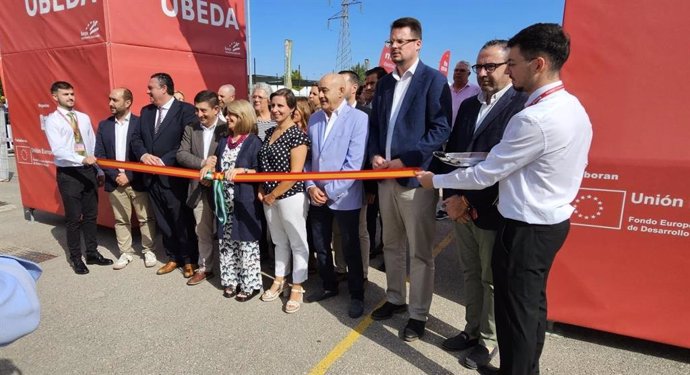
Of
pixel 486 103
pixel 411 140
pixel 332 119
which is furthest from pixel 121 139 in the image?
pixel 486 103

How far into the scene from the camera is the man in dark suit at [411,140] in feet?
9.80

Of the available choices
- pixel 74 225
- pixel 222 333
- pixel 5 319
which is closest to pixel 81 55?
pixel 74 225

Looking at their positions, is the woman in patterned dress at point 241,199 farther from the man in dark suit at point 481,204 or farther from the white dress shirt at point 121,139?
the man in dark suit at point 481,204

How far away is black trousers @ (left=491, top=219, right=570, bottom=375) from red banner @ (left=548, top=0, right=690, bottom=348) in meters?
1.01

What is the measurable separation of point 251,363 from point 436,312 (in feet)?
5.23

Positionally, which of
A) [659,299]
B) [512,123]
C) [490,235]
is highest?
[512,123]

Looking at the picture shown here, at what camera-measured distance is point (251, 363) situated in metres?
2.91

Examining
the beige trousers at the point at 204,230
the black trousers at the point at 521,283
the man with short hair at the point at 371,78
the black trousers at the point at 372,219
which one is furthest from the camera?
the man with short hair at the point at 371,78

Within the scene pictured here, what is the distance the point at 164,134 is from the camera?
4285 mm

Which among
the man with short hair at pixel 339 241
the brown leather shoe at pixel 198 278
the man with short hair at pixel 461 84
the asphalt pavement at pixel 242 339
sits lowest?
the asphalt pavement at pixel 242 339

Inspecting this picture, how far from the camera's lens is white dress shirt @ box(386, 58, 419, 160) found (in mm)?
3076

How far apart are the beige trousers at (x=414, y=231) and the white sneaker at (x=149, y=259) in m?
2.83

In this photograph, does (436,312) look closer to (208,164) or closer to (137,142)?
(208,164)

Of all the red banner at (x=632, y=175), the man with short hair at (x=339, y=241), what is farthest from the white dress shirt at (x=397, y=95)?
the red banner at (x=632, y=175)
